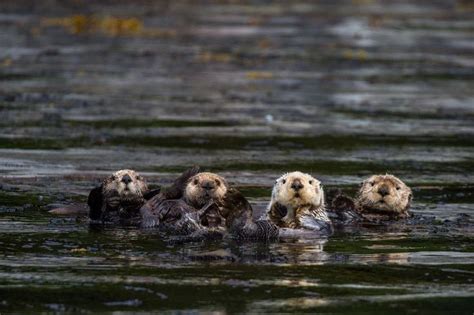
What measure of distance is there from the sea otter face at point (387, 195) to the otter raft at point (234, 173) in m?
0.01

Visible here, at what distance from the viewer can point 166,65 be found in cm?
2516

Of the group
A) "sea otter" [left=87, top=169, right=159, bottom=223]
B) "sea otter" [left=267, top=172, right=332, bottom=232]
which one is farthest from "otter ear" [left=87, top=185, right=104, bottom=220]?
"sea otter" [left=267, top=172, right=332, bottom=232]

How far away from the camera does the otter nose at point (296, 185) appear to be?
1029cm

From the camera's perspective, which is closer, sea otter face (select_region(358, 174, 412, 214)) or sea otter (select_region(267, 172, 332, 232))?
sea otter (select_region(267, 172, 332, 232))

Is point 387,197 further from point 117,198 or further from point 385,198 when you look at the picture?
point 117,198

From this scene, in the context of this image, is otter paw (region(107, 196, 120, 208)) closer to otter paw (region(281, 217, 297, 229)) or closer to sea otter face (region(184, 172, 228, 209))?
sea otter face (region(184, 172, 228, 209))

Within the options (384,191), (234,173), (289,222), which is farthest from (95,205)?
(234,173)

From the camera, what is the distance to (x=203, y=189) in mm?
10391

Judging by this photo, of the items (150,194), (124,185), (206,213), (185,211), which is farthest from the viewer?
(150,194)

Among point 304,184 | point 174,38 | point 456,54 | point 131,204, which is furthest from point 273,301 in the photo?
point 174,38

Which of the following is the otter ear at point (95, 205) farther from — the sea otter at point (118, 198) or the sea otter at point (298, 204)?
the sea otter at point (298, 204)

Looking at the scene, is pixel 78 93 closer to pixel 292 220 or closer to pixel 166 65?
pixel 166 65

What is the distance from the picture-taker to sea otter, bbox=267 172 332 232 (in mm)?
10312

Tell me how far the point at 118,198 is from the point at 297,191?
4.86 ft
